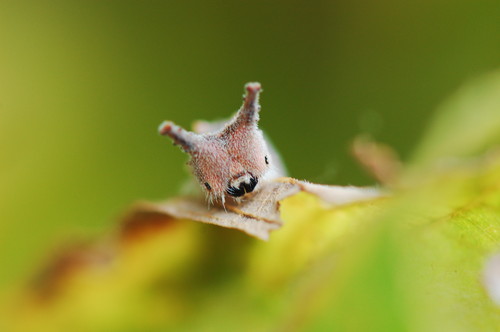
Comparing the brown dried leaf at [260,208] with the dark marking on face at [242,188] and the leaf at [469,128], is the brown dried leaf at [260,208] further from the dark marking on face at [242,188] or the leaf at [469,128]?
the leaf at [469,128]

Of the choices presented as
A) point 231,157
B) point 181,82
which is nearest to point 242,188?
point 231,157

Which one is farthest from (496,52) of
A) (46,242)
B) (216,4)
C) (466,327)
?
(46,242)

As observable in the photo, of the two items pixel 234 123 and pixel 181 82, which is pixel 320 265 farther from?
pixel 181 82

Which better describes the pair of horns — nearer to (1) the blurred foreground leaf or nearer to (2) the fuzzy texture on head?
(2) the fuzzy texture on head

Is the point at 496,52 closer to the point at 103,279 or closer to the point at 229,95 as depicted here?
the point at 229,95

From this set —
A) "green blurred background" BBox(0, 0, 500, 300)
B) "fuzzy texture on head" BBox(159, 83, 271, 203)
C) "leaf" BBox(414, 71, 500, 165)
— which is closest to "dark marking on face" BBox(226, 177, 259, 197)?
"fuzzy texture on head" BBox(159, 83, 271, 203)

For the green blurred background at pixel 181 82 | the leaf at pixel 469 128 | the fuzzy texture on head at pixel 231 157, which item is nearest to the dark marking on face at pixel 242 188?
the fuzzy texture on head at pixel 231 157
